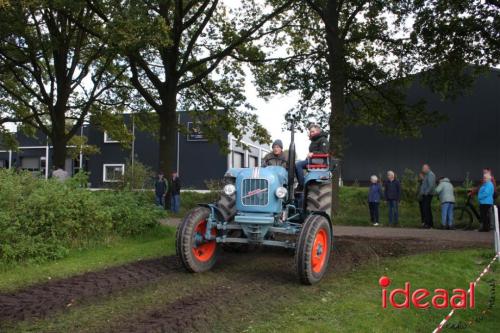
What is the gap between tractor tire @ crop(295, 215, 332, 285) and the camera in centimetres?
643

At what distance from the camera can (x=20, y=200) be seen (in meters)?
8.23

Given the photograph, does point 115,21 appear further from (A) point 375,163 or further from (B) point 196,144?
(B) point 196,144

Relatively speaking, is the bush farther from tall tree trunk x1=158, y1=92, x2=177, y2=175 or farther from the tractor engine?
tall tree trunk x1=158, y1=92, x2=177, y2=175

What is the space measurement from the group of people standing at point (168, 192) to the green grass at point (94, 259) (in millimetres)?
7703

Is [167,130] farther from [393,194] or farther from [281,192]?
[281,192]

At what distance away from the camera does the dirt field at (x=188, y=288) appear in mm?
4988

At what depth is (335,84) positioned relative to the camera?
15766mm

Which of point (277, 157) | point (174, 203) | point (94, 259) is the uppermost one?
point (277, 157)

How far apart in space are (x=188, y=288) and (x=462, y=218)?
1163 cm

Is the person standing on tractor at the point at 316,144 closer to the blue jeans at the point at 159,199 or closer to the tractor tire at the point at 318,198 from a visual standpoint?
the tractor tire at the point at 318,198

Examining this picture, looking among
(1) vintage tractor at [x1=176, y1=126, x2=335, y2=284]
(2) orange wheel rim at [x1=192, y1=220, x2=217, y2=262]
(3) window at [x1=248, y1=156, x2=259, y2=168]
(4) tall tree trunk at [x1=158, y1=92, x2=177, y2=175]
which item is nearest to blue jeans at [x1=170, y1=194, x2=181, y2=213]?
(4) tall tree trunk at [x1=158, y1=92, x2=177, y2=175]

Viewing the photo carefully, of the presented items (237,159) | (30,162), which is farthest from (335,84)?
(30,162)

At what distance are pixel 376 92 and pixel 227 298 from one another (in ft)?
42.4

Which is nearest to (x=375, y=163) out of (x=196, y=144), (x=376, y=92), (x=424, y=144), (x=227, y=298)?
(x=424, y=144)
